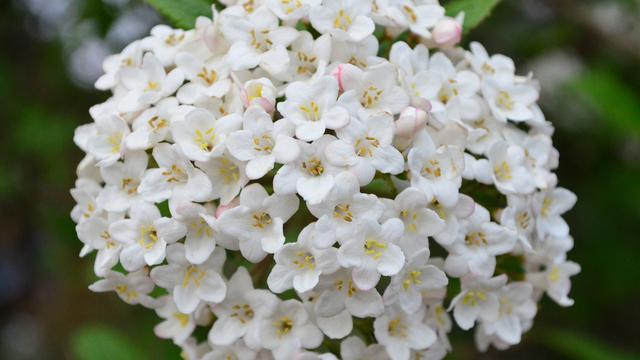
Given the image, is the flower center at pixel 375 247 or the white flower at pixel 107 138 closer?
the flower center at pixel 375 247

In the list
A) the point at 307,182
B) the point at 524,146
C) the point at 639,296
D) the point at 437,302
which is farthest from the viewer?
the point at 639,296

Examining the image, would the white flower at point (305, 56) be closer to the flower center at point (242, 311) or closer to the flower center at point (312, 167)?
the flower center at point (312, 167)

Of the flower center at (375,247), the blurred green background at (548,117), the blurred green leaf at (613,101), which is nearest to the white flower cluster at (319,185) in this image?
the flower center at (375,247)

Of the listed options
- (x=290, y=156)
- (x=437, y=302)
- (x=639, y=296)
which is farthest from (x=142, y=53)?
(x=639, y=296)

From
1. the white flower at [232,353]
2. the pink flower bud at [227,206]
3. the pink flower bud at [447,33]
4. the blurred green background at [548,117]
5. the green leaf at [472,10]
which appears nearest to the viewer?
the pink flower bud at [227,206]

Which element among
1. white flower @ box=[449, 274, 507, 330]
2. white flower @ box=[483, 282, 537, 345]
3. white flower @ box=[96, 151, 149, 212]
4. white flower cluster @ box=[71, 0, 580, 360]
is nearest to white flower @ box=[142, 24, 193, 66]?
white flower cluster @ box=[71, 0, 580, 360]

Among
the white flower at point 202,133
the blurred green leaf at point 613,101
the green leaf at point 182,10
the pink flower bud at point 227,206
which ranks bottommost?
the blurred green leaf at point 613,101

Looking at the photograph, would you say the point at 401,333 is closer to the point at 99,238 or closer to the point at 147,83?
the point at 99,238

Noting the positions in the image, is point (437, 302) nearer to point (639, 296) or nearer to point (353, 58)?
point (353, 58)
